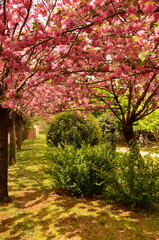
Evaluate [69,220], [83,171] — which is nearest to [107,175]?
[83,171]

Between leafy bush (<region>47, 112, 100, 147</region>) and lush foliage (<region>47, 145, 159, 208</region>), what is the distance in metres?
3.23

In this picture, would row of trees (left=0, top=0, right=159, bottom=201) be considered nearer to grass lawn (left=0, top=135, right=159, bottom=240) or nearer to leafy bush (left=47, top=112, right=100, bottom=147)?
grass lawn (left=0, top=135, right=159, bottom=240)

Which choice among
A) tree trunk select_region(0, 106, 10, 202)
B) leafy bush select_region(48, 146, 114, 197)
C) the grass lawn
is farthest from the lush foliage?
tree trunk select_region(0, 106, 10, 202)

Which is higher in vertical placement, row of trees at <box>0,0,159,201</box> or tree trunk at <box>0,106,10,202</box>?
row of trees at <box>0,0,159,201</box>

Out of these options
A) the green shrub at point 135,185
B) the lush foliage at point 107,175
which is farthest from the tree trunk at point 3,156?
the green shrub at point 135,185

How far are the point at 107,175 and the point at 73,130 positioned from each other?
528 centimetres

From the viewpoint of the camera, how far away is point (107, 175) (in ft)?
18.3

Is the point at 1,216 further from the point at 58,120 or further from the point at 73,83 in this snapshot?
the point at 58,120

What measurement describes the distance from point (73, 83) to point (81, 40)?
3.09 m

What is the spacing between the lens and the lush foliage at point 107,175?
5.16 meters

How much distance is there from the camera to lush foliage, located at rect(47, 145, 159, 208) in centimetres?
516

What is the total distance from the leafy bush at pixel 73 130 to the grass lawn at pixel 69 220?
13.7 feet

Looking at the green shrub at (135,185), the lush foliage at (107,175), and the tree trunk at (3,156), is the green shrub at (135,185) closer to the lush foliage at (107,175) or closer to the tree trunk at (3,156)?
the lush foliage at (107,175)

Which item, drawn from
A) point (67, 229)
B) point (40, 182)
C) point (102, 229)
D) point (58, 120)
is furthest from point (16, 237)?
point (58, 120)
